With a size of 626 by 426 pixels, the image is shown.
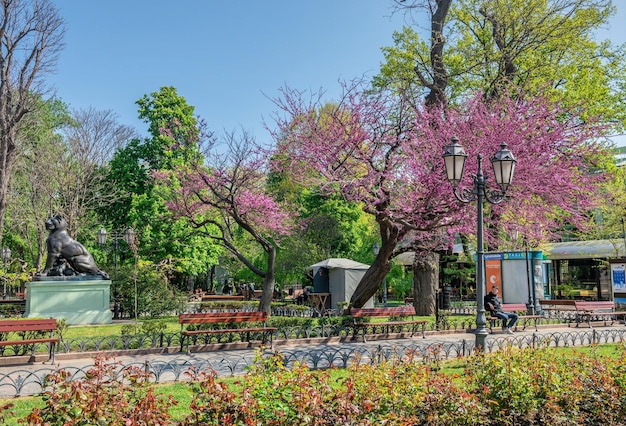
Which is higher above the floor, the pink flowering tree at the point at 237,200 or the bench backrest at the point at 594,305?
the pink flowering tree at the point at 237,200

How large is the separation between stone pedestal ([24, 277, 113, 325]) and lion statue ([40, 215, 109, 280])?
36 centimetres

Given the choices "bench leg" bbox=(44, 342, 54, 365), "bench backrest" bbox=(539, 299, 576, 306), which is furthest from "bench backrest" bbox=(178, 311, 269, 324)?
"bench backrest" bbox=(539, 299, 576, 306)

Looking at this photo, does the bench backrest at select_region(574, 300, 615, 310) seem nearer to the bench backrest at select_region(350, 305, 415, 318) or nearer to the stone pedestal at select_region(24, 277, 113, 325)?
the bench backrest at select_region(350, 305, 415, 318)

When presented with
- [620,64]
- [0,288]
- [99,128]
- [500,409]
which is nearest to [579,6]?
[620,64]

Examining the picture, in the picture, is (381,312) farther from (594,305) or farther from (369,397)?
(594,305)

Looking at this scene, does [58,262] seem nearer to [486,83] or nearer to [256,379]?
[256,379]

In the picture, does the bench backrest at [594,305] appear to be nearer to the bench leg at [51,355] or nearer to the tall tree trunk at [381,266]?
the tall tree trunk at [381,266]

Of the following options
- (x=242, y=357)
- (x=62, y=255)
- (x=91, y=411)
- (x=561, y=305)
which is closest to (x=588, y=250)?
(x=561, y=305)

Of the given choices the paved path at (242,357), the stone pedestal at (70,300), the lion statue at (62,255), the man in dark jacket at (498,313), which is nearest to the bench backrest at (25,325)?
the paved path at (242,357)

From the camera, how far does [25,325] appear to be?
1077 cm

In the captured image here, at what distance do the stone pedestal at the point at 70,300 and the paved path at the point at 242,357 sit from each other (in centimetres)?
736

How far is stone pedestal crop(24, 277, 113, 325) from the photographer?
17141 mm

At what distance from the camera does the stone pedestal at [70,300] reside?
17.1 metres

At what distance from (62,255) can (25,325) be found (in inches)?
303
